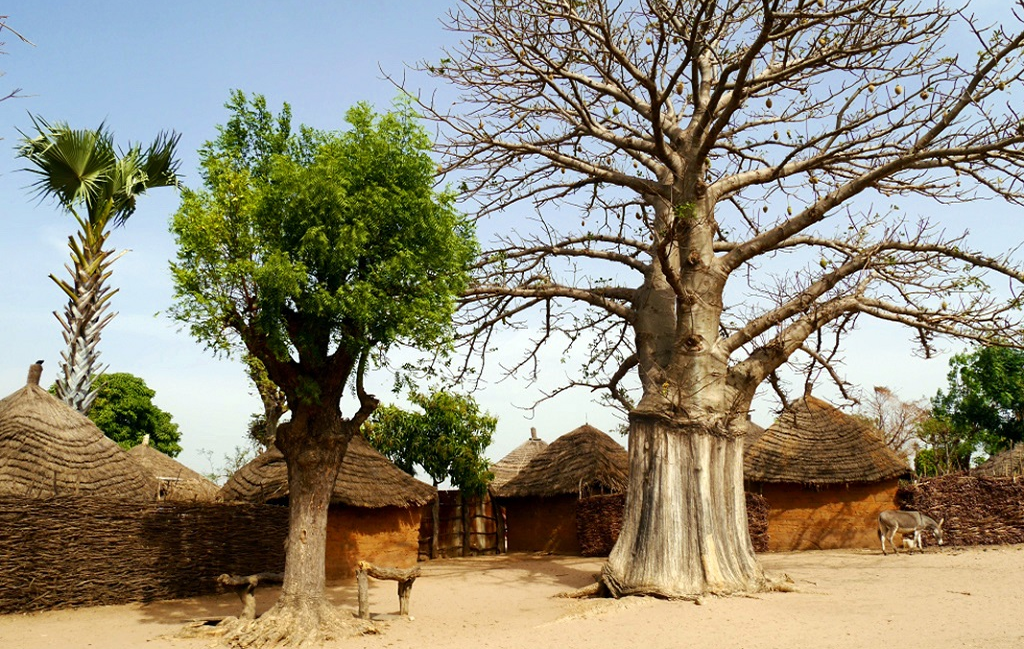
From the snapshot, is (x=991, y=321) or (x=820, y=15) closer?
(x=820, y=15)

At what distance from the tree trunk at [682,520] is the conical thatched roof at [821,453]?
8.13m

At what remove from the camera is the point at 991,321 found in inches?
436

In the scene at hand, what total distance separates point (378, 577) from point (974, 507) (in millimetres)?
13826

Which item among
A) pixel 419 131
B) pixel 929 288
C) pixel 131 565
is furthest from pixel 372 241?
pixel 929 288

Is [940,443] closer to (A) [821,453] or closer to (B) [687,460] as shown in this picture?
(A) [821,453]

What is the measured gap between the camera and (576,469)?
19.8 metres

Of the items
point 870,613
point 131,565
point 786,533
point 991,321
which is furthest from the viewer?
point 786,533

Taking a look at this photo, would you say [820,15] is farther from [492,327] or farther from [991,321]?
[492,327]

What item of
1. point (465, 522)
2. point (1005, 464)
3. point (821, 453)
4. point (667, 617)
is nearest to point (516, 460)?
point (465, 522)

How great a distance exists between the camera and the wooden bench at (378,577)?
9836 millimetres

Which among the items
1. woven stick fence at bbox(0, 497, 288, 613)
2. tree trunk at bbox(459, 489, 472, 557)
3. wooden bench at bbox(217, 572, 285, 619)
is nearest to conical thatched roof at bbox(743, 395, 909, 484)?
tree trunk at bbox(459, 489, 472, 557)

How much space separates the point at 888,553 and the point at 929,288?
25.1ft

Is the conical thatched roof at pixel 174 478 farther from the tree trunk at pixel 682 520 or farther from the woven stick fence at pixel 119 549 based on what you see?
the tree trunk at pixel 682 520

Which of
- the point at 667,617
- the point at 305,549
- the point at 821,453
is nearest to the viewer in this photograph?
the point at 667,617
